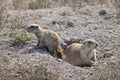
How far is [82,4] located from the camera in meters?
11.8

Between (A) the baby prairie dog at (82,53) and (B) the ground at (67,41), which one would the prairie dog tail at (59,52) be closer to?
(A) the baby prairie dog at (82,53)

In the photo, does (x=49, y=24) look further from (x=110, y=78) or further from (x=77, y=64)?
(x=110, y=78)

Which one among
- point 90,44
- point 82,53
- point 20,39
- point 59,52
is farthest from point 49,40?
point 90,44

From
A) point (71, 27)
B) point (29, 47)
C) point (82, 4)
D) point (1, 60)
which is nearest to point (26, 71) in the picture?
point (1, 60)

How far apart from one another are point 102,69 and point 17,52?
6.52 ft

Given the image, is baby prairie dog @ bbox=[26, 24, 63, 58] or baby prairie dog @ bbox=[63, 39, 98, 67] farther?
baby prairie dog @ bbox=[26, 24, 63, 58]

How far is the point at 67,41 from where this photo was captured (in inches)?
321

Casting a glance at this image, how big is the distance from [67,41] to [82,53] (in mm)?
878

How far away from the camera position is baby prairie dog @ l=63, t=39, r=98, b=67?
23.5 feet

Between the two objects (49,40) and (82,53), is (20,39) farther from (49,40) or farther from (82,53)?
(82,53)

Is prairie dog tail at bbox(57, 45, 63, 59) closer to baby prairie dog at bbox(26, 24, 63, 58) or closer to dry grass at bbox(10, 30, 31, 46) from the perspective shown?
baby prairie dog at bbox(26, 24, 63, 58)

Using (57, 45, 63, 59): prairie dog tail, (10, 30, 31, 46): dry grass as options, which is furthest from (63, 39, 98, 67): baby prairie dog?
(10, 30, 31, 46): dry grass

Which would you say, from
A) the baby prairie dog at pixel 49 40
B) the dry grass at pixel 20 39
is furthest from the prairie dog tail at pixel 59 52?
the dry grass at pixel 20 39

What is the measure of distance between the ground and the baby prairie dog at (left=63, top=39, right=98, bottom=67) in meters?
0.18
